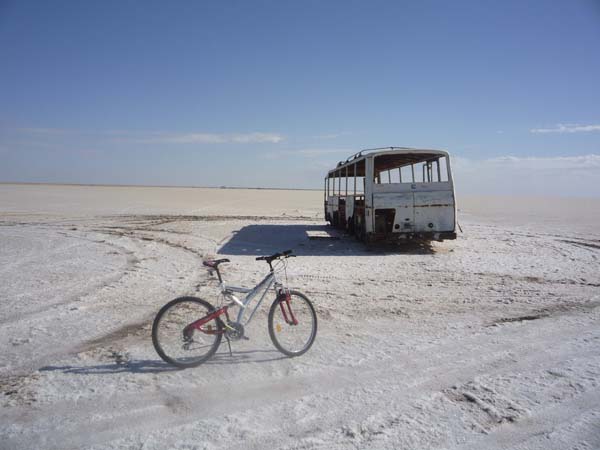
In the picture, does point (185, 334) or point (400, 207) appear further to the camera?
point (400, 207)

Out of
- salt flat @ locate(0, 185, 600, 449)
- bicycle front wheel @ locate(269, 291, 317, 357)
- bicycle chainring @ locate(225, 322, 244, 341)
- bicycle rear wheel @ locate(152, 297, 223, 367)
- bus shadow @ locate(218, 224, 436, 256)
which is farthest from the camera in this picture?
bus shadow @ locate(218, 224, 436, 256)

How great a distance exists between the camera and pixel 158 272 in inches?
337

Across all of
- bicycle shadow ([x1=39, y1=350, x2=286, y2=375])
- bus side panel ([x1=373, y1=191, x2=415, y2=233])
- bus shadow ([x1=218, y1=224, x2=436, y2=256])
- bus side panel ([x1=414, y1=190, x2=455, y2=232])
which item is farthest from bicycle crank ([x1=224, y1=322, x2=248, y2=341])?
bus side panel ([x1=414, y1=190, x2=455, y2=232])

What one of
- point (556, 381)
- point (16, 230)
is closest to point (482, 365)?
point (556, 381)

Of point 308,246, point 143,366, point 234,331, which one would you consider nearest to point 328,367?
point 234,331

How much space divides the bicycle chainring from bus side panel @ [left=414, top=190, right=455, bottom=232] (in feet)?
27.2

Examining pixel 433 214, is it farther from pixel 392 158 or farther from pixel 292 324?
pixel 292 324

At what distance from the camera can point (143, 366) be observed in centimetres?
419

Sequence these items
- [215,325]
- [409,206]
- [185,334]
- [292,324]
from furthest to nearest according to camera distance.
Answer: [409,206]
[292,324]
[215,325]
[185,334]

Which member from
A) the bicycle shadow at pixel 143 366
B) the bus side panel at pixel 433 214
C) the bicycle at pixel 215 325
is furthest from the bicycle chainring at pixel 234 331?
the bus side panel at pixel 433 214

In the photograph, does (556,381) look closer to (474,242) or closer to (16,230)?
(474,242)

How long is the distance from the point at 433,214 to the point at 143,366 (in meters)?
9.33

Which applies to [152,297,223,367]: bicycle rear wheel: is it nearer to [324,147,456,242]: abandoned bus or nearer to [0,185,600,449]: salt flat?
[0,185,600,449]: salt flat

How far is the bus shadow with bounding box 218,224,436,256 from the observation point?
1162 centimetres
